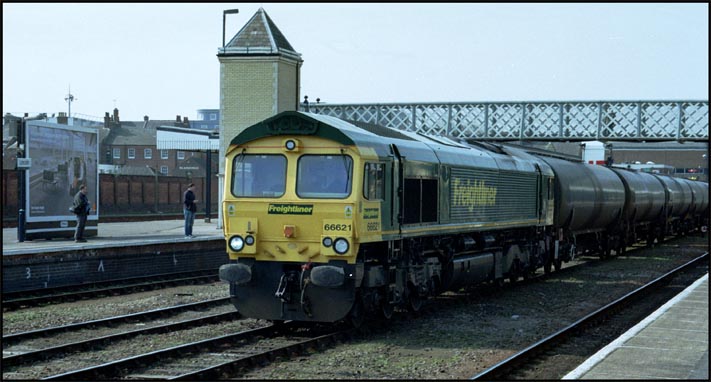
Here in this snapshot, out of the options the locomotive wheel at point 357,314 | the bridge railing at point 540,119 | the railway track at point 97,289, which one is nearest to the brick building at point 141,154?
the bridge railing at point 540,119

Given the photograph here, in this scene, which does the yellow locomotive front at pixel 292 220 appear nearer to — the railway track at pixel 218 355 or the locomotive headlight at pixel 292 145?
the locomotive headlight at pixel 292 145

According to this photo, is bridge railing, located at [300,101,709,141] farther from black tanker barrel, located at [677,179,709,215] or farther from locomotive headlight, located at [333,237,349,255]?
locomotive headlight, located at [333,237,349,255]

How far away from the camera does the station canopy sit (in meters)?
44.9

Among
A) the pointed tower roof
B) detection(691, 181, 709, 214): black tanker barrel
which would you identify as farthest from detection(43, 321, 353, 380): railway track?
detection(691, 181, 709, 214): black tanker barrel

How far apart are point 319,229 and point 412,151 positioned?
8.98 ft

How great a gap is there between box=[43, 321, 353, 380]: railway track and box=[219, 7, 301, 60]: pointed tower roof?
82.6 ft

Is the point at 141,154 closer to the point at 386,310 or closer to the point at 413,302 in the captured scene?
the point at 413,302

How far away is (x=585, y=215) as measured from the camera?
1085 inches

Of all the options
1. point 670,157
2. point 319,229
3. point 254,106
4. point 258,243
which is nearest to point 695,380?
point 319,229

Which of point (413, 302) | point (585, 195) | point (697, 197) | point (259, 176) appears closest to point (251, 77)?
point (585, 195)

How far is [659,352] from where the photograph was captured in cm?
1112

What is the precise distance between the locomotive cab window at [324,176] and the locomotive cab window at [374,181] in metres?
0.27

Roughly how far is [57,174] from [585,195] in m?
15.2

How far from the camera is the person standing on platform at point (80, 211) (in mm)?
25953
